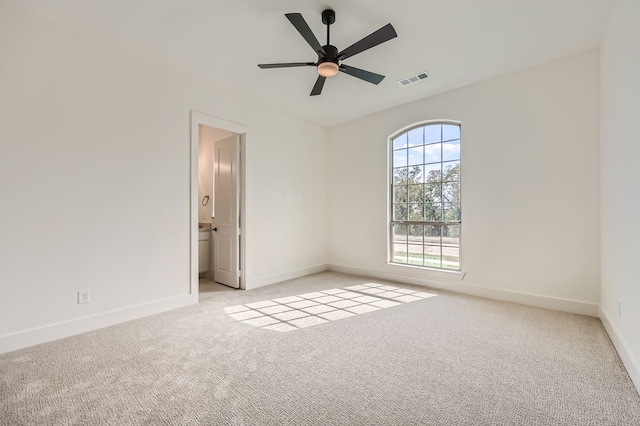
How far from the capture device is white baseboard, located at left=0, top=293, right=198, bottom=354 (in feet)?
7.77

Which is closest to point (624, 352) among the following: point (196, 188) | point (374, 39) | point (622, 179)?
point (622, 179)

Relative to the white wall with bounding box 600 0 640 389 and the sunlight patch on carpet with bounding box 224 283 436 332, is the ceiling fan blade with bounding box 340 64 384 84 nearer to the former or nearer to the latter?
the white wall with bounding box 600 0 640 389

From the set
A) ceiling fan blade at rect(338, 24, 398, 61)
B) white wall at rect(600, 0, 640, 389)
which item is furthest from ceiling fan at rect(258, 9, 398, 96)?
white wall at rect(600, 0, 640, 389)

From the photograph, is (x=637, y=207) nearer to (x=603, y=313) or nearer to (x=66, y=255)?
(x=603, y=313)

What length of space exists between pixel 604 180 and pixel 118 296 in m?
5.23

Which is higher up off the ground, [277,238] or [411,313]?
[277,238]

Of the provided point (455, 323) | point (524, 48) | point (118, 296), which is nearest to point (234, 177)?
point (118, 296)

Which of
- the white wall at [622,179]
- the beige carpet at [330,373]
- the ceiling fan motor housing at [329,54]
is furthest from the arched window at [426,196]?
the ceiling fan motor housing at [329,54]

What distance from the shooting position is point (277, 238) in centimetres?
478

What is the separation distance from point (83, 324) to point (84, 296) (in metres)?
0.27

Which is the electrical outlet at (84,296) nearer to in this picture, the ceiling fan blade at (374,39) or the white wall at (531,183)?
the ceiling fan blade at (374,39)

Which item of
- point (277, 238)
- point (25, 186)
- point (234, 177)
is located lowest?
point (277, 238)

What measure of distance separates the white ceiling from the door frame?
0.55 m

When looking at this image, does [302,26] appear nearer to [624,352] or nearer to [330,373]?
[330,373]
